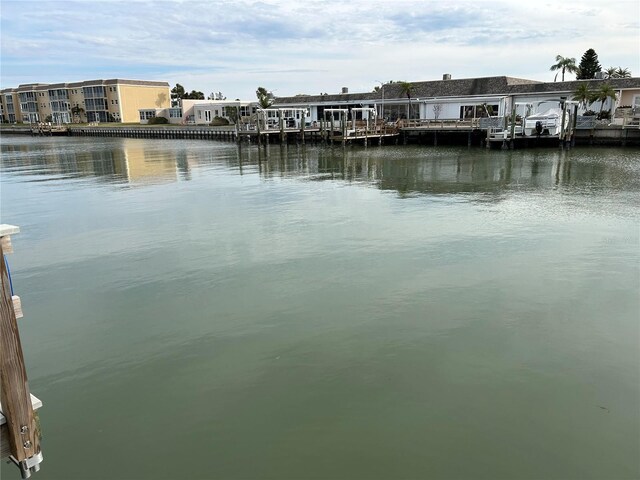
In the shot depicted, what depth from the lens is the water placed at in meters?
5.15

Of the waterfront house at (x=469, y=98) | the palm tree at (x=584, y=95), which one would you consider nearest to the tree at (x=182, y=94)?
the waterfront house at (x=469, y=98)

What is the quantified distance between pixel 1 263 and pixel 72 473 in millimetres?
2486

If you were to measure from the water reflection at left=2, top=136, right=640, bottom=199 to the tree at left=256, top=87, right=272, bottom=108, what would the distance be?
108 ft

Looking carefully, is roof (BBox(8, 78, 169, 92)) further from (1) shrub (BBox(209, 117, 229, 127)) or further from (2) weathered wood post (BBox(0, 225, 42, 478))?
(2) weathered wood post (BBox(0, 225, 42, 478))

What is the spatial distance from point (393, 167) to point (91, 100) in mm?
88731

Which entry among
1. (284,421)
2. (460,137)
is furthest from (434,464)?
(460,137)

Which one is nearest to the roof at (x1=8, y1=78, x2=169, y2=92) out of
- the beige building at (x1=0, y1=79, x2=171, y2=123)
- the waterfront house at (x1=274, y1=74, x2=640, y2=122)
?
the beige building at (x1=0, y1=79, x2=171, y2=123)

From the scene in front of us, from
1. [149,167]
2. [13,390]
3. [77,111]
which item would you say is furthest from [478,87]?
[77,111]

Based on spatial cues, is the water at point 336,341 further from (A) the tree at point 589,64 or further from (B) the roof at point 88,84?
(B) the roof at point 88,84

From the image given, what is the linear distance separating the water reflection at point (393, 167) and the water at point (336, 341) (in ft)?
19.4

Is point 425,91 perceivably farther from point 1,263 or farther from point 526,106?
point 1,263

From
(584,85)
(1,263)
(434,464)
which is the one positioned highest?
(584,85)

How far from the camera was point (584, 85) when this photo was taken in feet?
133

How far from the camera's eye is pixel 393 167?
27922 mm
